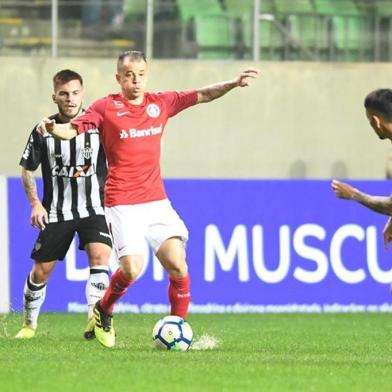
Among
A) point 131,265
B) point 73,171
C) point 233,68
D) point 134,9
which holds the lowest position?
point 131,265

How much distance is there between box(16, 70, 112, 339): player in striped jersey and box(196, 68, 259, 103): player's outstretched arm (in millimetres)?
1336

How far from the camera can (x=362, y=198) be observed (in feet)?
29.2

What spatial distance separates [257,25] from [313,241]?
408cm

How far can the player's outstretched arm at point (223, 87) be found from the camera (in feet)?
34.5

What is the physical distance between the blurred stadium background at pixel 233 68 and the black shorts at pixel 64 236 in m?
7.15

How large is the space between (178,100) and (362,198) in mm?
2377

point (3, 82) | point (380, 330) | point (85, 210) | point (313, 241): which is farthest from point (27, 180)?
point (3, 82)

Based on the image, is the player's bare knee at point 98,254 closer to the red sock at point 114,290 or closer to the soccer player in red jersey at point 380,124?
the red sock at point 114,290

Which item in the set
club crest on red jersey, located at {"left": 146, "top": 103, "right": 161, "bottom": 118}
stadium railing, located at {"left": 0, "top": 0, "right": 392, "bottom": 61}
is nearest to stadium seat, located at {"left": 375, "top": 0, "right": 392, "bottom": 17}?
stadium railing, located at {"left": 0, "top": 0, "right": 392, "bottom": 61}

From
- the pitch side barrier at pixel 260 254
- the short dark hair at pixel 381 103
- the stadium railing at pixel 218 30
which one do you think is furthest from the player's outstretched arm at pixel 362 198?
the stadium railing at pixel 218 30

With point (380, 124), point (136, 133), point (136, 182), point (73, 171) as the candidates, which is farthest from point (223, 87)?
point (380, 124)

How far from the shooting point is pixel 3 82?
62.5 ft

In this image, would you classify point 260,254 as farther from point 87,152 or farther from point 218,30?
point 87,152

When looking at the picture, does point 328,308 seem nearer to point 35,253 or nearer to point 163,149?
point 163,149
